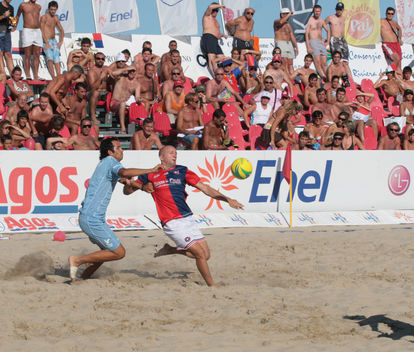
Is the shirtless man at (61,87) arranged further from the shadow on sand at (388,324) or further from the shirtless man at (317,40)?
the shadow on sand at (388,324)

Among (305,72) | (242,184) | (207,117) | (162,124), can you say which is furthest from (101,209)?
(305,72)

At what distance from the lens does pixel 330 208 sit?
523 inches

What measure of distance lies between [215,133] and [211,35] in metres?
4.25

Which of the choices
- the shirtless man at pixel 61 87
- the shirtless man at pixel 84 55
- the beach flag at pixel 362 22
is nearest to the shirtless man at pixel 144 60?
the shirtless man at pixel 84 55

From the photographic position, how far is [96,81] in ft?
47.6

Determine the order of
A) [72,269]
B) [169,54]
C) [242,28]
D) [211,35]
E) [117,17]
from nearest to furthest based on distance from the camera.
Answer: [72,269]
[169,54]
[117,17]
[211,35]
[242,28]

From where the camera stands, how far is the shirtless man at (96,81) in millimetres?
14172

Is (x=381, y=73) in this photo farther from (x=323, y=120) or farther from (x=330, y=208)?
(x=330, y=208)

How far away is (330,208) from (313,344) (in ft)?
26.2

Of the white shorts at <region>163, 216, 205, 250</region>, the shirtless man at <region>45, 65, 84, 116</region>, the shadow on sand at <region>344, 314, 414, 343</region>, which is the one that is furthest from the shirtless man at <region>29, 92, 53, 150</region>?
the shadow on sand at <region>344, 314, 414, 343</region>

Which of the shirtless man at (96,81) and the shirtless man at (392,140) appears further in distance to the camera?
the shirtless man at (392,140)

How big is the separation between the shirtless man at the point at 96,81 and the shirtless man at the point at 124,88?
291mm

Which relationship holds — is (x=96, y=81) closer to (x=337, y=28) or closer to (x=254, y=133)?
(x=254, y=133)

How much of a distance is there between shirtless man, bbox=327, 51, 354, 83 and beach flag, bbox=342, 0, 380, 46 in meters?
1.42
